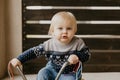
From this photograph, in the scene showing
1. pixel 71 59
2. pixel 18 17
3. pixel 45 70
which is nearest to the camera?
pixel 71 59

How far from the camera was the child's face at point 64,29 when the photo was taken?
1.64m

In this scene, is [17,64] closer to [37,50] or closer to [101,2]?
[37,50]

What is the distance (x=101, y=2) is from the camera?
313cm

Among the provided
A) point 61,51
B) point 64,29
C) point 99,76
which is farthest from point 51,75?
point 99,76

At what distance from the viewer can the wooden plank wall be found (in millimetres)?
3125

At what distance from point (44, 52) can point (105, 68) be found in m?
1.61

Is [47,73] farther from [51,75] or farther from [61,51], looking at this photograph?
[61,51]

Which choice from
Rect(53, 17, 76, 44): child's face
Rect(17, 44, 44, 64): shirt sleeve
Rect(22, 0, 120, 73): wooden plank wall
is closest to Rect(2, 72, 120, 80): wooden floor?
Rect(22, 0, 120, 73): wooden plank wall

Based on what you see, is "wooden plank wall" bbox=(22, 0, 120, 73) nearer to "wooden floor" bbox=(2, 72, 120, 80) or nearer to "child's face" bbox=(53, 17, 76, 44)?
"wooden floor" bbox=(2, 72, 120, 80)

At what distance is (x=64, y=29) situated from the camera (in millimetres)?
1640

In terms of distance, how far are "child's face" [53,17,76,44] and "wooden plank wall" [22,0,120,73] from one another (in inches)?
58.0

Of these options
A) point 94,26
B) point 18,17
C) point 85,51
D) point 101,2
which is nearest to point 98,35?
point 94,26

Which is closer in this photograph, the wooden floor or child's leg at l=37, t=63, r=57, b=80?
child's leg at l=37, t=63, r=57, b=80

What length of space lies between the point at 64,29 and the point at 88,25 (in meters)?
1.55
